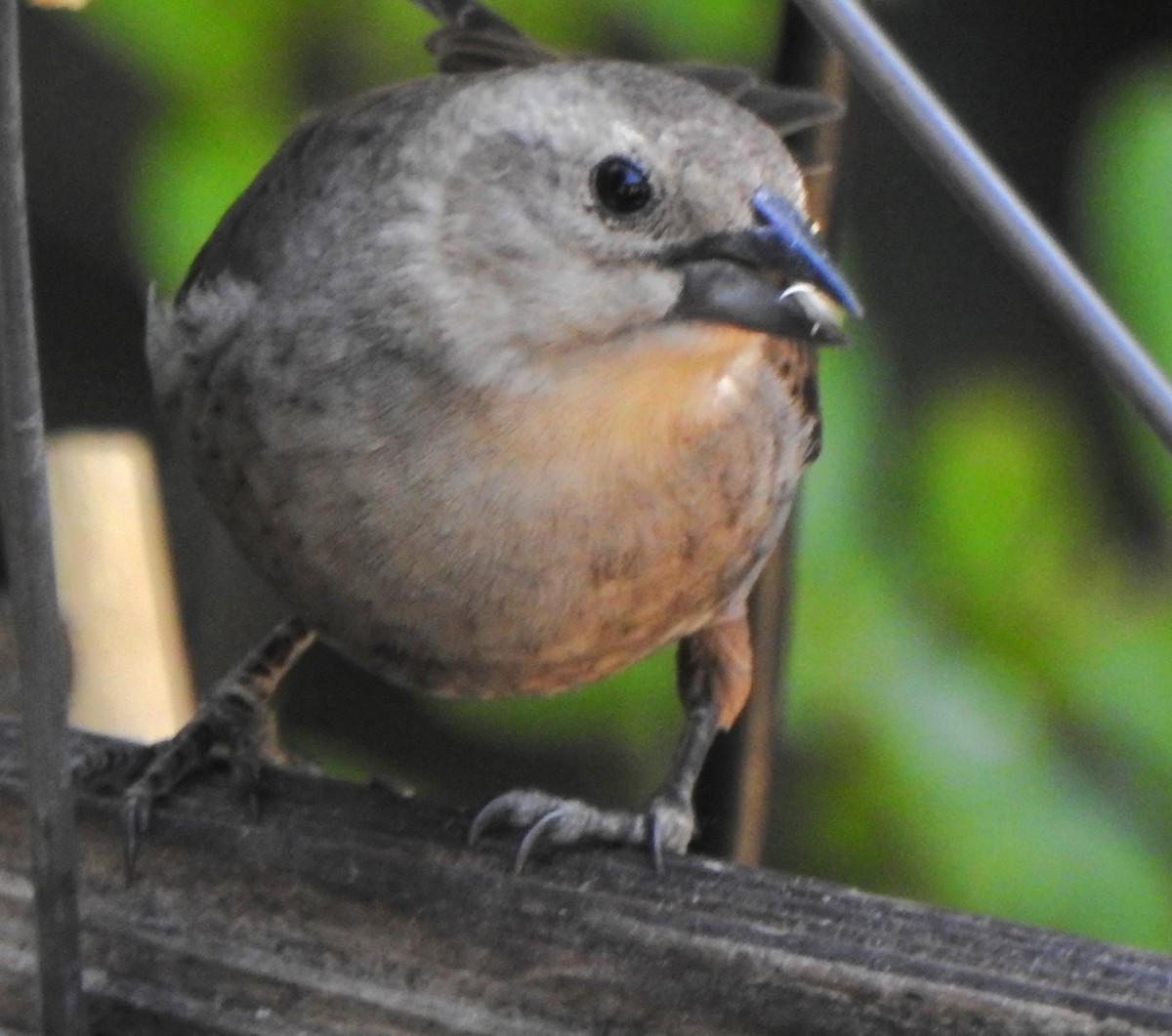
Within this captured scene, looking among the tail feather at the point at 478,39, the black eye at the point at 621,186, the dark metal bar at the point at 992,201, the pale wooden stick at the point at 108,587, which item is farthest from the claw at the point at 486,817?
the pale wooden stick at the point at 108,587

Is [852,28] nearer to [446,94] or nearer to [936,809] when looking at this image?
[446,94]

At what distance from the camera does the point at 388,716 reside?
2107 mm

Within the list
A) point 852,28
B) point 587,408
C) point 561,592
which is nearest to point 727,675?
point 561,592

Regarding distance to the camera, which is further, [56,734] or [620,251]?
[620,251]

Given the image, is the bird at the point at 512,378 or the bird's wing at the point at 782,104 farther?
the bird's wing at the point at 782,104

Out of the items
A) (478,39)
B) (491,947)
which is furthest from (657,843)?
(478,39)

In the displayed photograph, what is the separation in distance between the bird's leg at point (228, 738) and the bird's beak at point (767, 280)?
40 centimetres

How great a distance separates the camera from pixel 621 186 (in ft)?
3.45

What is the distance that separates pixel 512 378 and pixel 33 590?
1.36 ft

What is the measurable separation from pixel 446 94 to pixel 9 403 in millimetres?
565

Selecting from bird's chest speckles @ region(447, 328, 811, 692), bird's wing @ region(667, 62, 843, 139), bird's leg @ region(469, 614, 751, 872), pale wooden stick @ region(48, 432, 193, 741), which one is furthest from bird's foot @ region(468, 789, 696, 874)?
pale wooden stick @ region(48, 432, 193, 741)

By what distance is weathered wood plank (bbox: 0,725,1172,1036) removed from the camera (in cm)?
85

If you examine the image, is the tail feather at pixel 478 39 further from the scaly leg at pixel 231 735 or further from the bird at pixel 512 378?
the scaly leg at pixel 231 735

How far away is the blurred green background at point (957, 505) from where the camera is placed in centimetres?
176
